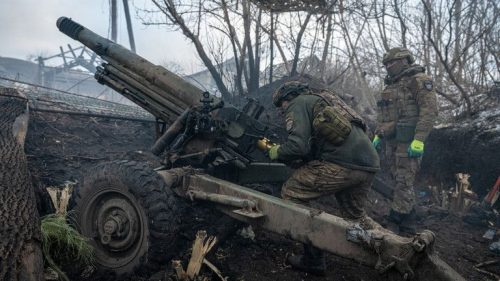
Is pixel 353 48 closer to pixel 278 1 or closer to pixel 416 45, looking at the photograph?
pixel 416 45

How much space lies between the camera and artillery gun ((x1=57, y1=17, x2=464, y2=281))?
2.34 meters

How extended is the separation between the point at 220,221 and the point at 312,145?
1385 mm

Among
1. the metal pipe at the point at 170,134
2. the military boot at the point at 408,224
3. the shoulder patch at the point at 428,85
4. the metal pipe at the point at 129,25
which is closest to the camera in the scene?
the metal pipe at the point at 170,134

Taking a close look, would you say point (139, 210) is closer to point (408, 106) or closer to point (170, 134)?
point (170, 134)

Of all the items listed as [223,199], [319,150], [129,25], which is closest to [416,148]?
[319,150]

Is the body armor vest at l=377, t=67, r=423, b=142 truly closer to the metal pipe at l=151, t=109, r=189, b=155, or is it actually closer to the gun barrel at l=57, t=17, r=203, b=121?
the gun barrel at l=57, t=17, r=203, b=121

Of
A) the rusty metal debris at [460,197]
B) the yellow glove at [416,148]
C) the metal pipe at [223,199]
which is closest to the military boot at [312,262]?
the metal pipe at [223,199]

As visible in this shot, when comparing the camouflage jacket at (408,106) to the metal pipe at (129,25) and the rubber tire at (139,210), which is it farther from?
the metal pipe at (129,25)

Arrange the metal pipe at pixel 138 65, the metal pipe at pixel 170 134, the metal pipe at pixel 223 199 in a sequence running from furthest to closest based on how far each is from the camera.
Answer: the metal pipe at pixel 138 65, the metal pipe at pixel 170 134, the metal pipe at pixel 223 199

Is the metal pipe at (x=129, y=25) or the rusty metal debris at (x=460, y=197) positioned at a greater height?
the metal pipe at (x=129, y=25)

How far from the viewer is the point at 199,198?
10.7 ft

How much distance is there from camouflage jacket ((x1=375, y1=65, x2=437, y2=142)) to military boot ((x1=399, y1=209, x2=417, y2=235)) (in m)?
1.01

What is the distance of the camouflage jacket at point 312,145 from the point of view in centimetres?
311

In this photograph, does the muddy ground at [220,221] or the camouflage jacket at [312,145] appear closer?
the camouflage jacket at [312,145]
